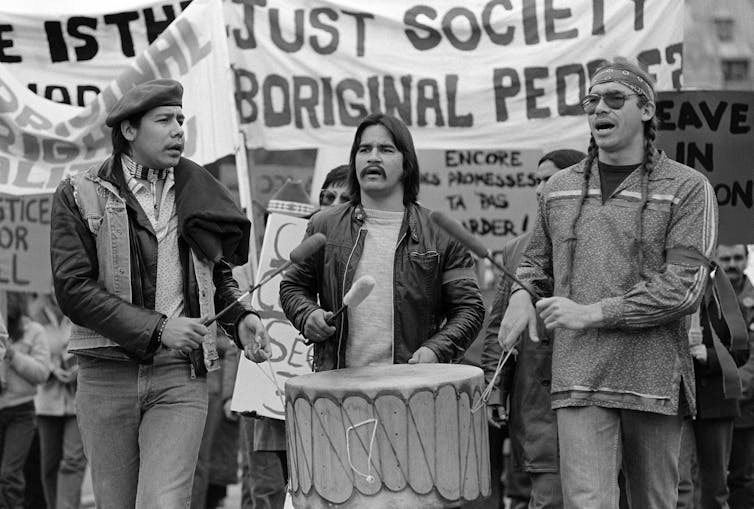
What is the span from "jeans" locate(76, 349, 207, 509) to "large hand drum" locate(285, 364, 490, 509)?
49 cm

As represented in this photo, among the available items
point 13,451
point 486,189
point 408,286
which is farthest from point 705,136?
point 13,451

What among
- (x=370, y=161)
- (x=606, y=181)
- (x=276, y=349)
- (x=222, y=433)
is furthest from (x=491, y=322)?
(x=222, y=433)

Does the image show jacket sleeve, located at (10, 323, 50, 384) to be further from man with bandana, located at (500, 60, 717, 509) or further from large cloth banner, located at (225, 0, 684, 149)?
man with bandana, located at (500, 60, 717, 509)

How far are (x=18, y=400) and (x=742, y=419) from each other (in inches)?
208

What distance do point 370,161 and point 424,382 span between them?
1.38m

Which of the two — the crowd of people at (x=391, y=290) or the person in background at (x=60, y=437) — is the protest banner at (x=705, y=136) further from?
the person in background at (x=60, y=437)

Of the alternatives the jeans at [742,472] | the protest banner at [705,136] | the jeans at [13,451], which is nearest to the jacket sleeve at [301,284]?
the protest banner at [705,136]

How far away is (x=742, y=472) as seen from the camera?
10242 mm

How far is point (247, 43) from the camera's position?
9.81 metres

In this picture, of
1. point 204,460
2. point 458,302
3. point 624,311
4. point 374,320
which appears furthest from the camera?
point 204,460

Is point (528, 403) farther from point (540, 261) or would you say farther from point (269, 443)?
point (540, 261)

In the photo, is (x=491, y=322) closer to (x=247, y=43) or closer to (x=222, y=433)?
(x=247, y=43)

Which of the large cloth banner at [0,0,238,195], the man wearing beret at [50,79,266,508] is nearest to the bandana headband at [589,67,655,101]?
the man wearing beret at [50,79,266,508]

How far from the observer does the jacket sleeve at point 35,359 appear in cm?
1073
